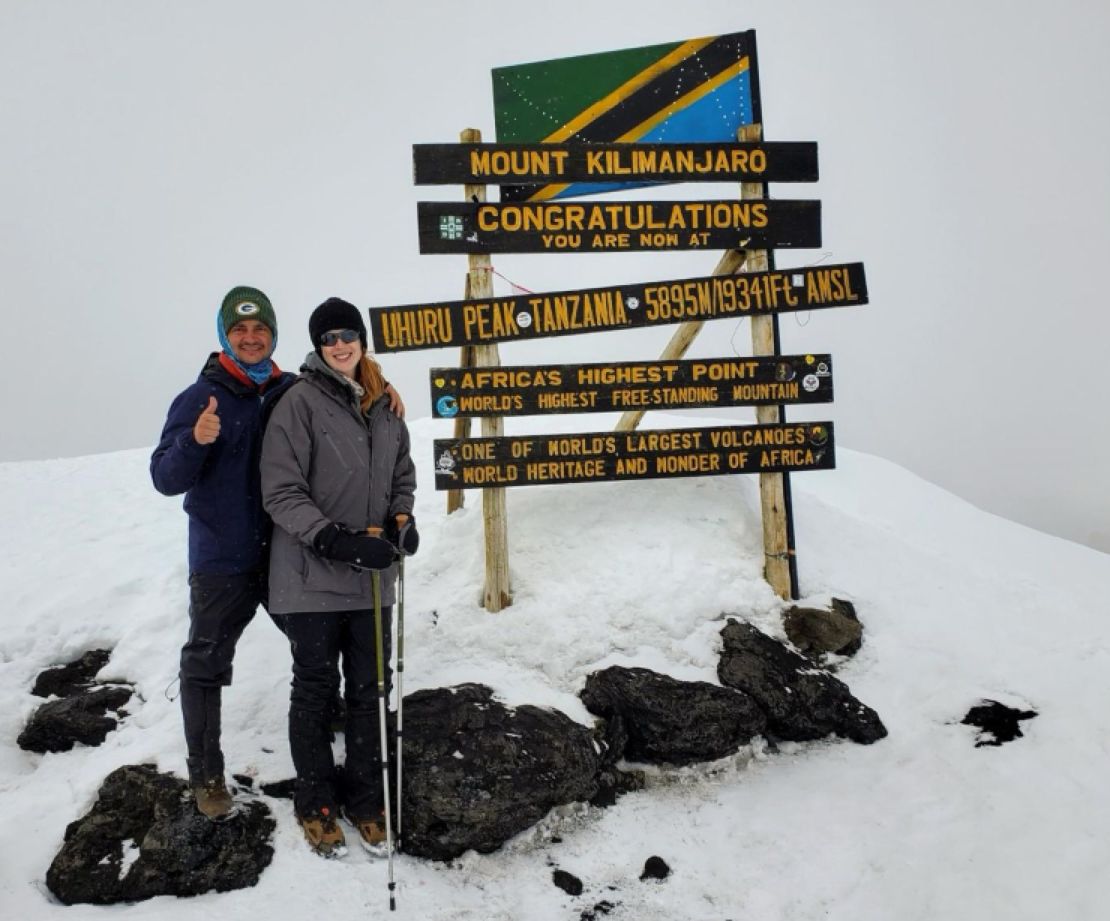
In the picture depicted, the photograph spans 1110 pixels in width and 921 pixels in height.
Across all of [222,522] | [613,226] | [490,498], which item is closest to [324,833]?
[222,522]

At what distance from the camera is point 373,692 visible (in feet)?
14.5

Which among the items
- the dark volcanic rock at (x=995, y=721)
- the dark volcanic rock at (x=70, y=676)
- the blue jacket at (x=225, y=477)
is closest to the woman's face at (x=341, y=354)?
the blue jacket at (x=225, y=477)

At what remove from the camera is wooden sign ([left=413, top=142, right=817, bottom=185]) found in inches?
252

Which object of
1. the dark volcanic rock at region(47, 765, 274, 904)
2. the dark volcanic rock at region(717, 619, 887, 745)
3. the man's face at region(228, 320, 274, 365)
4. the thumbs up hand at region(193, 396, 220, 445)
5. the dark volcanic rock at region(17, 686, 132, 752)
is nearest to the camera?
the thumbs up hand at region(193, 396, 220, 445)

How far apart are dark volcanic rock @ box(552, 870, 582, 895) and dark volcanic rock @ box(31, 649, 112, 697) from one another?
13.0 feet

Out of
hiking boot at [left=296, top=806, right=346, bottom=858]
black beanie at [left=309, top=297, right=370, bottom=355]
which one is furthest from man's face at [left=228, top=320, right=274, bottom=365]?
hiking boot at [left=296, top=806, right=346, bottom=858]

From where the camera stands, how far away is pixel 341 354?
433 centimetres

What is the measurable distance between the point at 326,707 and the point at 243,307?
236cm

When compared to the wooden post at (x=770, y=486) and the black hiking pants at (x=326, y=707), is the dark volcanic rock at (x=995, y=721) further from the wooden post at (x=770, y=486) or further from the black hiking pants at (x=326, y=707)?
the black hiking pants at (x=326, y=707)

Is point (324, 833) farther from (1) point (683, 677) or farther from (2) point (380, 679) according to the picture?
(1) point (683, 677)

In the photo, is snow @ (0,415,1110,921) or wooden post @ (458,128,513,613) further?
wooden post @ (458,128,513,613)

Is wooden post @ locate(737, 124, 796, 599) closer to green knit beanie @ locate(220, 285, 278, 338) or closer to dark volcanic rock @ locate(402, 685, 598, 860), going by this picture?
dark volcanic rock @ locate(402, 685, 598, 860)

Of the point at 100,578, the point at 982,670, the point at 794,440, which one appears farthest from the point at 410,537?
the point at 982,670

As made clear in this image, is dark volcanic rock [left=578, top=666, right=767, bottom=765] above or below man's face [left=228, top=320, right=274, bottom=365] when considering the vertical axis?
below
